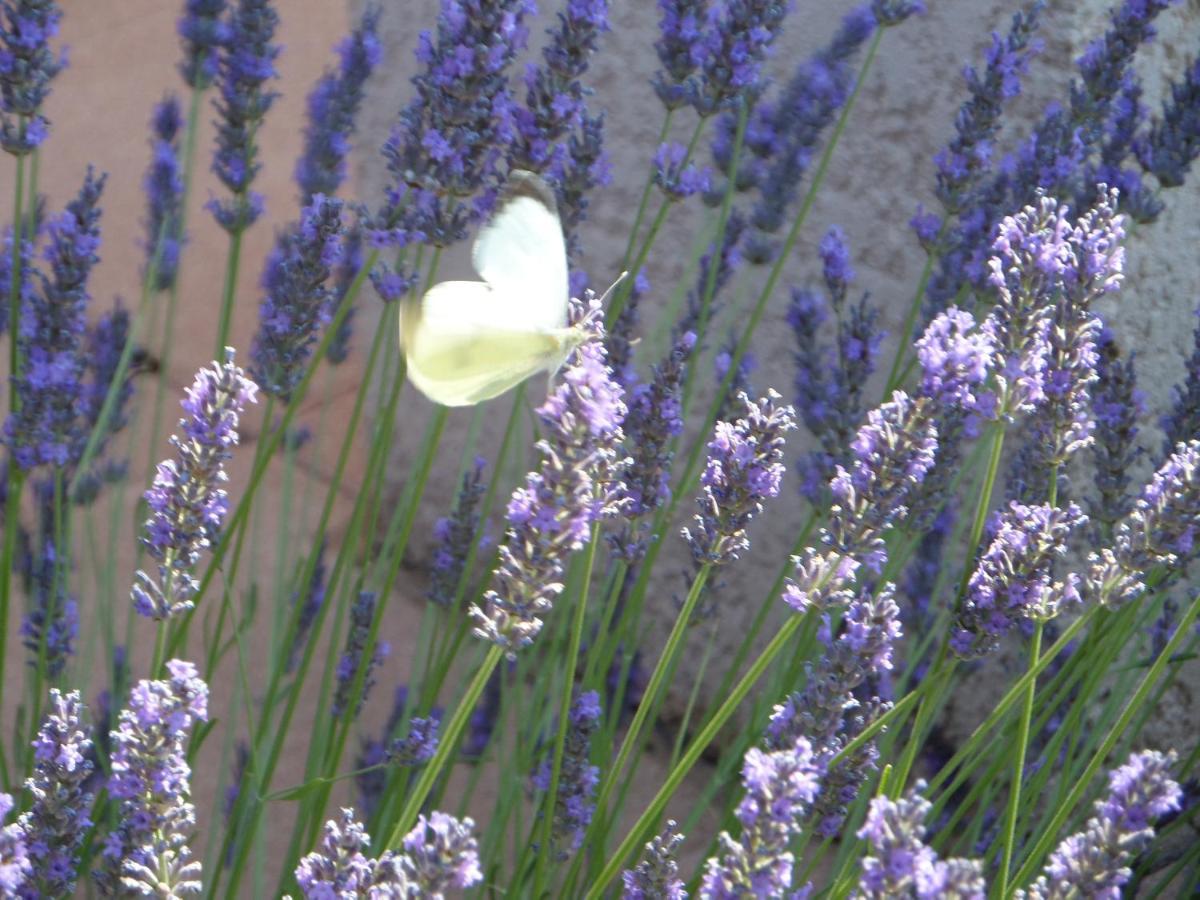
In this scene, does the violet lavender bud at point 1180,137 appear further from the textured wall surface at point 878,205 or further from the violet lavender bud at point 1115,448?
the textured wall surface at point 878,205

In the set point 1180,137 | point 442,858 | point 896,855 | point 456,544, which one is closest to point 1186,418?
point 1180,137

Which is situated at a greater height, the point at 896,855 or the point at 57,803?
the point at 57,803

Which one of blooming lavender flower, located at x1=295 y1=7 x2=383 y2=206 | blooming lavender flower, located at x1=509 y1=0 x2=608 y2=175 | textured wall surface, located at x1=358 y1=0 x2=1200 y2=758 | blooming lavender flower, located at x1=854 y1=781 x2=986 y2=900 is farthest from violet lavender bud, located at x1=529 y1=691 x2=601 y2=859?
→ textured wall surface, located at x1=358 y1=0 x2=1200 y2=758

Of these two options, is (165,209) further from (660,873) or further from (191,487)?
(660,873)

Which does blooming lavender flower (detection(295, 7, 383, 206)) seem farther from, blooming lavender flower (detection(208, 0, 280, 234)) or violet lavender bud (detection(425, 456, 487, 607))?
violet lavender bud (detection(425, 456, 487, 607))

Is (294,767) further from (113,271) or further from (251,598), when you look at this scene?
(113,271)
